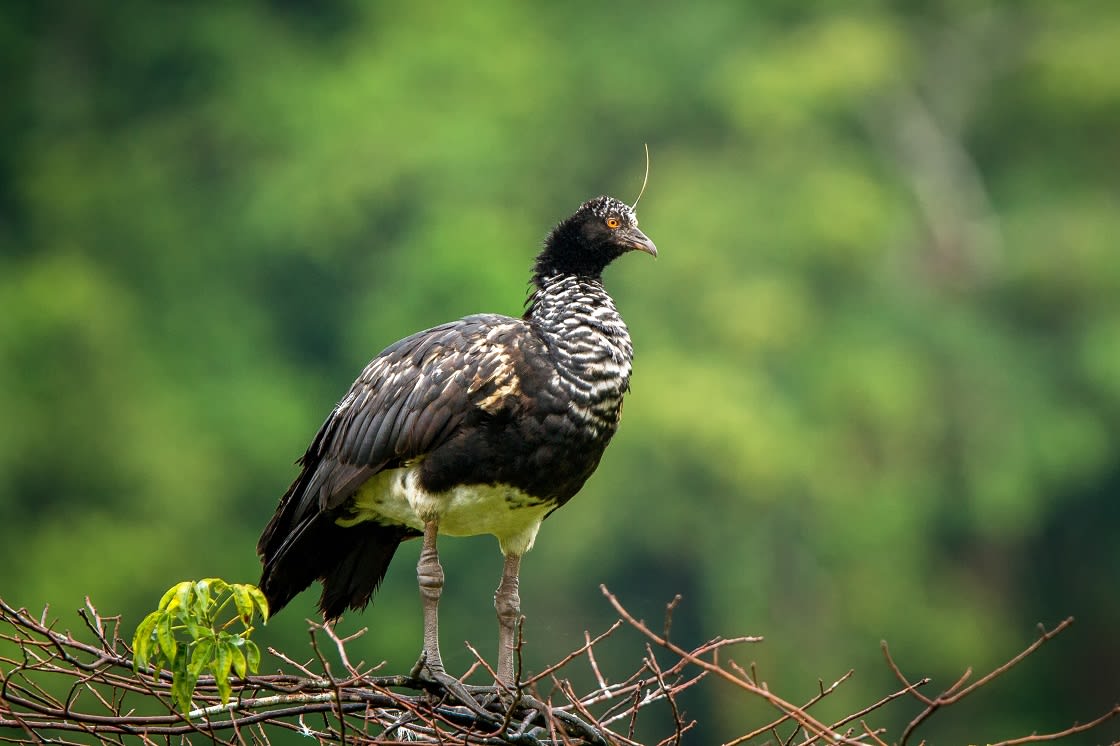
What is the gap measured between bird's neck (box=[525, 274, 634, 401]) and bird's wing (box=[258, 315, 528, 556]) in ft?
0.30

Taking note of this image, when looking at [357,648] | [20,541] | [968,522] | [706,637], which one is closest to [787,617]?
[706,637]

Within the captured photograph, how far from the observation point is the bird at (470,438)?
4383 mm

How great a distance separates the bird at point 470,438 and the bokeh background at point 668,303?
10.7 meters

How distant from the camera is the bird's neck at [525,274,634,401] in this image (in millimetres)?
4438

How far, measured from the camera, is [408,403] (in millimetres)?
4504

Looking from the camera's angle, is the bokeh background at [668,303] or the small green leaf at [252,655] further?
the bokeh background at [668,303]

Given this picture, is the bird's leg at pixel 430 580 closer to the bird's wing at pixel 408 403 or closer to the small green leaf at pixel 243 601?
the bird's wing at pixel 408 403

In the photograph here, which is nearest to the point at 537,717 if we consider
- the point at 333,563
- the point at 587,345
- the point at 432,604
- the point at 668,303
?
the point at 432,604

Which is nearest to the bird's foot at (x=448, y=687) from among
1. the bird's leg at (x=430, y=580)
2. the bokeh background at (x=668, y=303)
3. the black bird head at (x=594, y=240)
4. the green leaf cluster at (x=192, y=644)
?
the bird's leg at (x=430, y=580)

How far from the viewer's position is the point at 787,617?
58.2 ft

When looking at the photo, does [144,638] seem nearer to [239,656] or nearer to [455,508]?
[239,656]

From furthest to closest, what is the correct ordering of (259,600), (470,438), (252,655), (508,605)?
(508,605)
(470,438)
(259,600)
(252,655)

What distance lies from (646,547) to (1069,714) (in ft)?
15.3

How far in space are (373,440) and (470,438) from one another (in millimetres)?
301
